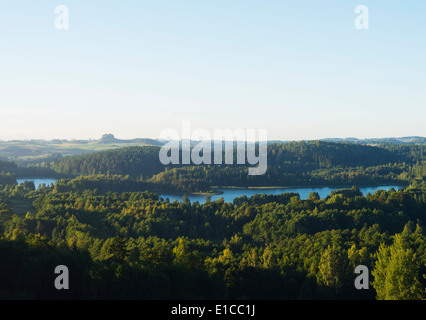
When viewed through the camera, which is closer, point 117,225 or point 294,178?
point 117,225

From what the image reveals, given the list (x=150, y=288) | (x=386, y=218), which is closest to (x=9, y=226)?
(x=150, y=288)

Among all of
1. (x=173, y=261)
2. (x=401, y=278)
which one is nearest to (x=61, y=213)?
(x=173, y=261)

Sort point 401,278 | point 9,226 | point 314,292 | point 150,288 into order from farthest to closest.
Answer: point 9,226
point 314,292
point 401,278
point 150,288

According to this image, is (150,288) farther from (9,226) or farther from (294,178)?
(294,178)

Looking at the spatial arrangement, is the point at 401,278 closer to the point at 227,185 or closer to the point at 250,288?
the point at 250,288
